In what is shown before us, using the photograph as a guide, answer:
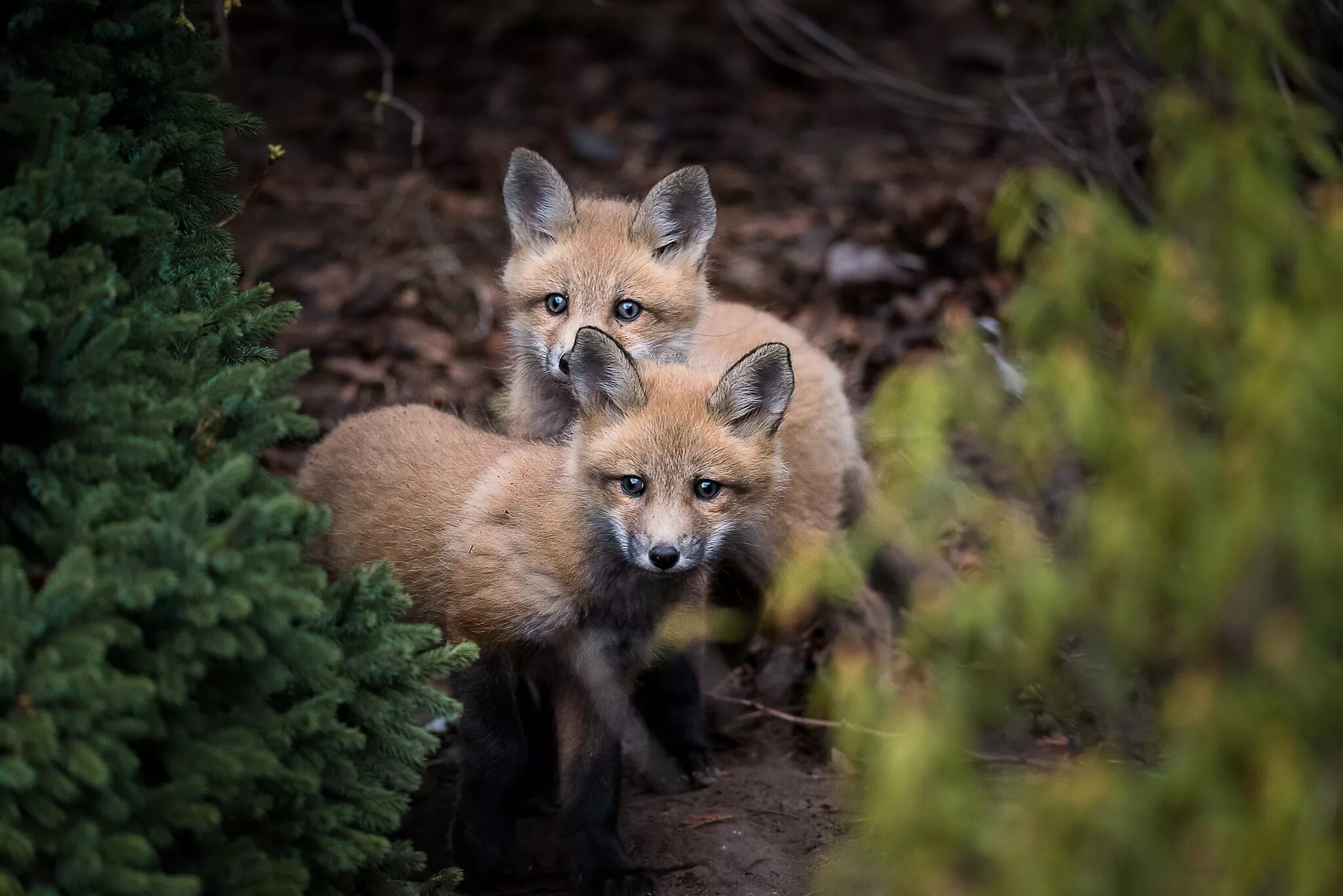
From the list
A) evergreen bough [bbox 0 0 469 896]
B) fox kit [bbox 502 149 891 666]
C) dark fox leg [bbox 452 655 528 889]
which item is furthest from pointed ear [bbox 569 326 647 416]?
evergreen bough [bbox 0 0 469 896]

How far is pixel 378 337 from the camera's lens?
6.59m

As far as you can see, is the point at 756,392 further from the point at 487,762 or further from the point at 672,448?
the point at 487,762

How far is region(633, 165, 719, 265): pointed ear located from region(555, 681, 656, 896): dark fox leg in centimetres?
177

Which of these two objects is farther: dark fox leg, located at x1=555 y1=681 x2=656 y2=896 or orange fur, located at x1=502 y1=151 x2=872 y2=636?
orange fur, located at x1=502 y1=151 x2=872 y2=636

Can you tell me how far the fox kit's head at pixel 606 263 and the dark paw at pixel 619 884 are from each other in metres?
1.66

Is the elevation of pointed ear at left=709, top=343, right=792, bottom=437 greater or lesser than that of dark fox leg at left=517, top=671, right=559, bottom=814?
greater

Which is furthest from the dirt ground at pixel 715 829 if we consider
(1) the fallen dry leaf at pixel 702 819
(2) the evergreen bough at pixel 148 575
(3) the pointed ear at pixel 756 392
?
(3) the pointed ear at pixel 756 392

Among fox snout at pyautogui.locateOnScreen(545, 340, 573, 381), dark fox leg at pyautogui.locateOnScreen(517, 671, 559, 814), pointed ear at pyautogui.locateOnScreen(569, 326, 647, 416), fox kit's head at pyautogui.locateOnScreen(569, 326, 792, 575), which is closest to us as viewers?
fox kit's head at pyautogui.locateOnScreen(569, 326, 792, 575)

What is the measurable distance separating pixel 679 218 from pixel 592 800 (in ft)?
7.11

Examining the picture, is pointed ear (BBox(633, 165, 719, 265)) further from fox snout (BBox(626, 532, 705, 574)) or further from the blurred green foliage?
the blurred green foliage

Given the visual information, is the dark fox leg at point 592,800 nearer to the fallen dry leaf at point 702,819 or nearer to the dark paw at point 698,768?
the fallen dry leaf at point 702,819

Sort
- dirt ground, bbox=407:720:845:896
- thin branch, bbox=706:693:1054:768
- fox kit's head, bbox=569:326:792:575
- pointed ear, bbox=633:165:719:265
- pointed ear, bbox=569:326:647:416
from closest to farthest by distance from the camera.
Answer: thin branch, bbox=706:693:1054:768 → fox kit's head, bbox=569:326:792:575 → pointed ear, bbox=569:326:647:416 → dirt ground, bbox=407:720:845:896 → pointed ear, bbox=633:165:719:265

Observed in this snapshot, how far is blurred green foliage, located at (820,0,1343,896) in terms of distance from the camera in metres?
1.85

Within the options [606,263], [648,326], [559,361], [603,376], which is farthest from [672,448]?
[606,263]
